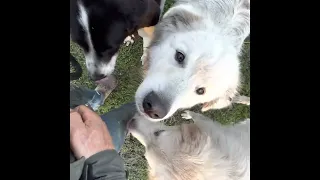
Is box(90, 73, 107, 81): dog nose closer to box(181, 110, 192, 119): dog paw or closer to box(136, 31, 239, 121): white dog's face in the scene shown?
box(136, 31, 239, 121): white dog's face

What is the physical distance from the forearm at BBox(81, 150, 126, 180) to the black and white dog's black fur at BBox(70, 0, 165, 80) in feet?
1.44

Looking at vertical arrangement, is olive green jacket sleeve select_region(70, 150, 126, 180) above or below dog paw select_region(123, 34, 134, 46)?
below

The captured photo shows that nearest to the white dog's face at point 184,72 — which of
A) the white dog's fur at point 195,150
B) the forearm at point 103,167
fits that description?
the white dog's fur at point 195,150

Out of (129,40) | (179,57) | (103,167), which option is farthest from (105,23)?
(103,167)

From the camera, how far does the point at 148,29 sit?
1979mm

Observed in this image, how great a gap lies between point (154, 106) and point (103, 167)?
1.09 feet

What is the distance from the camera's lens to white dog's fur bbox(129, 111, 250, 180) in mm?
1851

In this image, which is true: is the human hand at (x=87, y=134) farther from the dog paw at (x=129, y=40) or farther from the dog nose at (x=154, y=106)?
the dog paw at (x=129, y=40)

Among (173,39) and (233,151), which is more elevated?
(173,39)

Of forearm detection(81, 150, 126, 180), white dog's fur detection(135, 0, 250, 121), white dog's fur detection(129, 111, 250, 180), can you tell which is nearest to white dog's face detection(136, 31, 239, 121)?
white dog's fur detection(135, 0, 250, 121)

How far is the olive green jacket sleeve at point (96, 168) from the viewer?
1.66 meters

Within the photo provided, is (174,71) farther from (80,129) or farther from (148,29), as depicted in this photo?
(80,129)

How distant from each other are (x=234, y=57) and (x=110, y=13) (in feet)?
1.90
